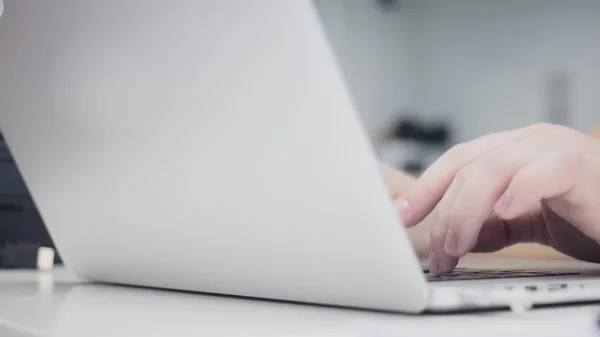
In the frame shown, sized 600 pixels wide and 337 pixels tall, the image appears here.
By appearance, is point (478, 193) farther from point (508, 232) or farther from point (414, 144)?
point (414, 144)

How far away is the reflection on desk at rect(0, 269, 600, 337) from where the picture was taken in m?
0.24

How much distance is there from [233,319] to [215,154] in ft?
0.22

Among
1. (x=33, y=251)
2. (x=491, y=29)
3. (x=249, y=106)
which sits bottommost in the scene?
(x=491, y=29)

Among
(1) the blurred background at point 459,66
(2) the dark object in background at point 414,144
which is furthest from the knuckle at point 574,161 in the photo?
(2) the dark object in background at point 414,144

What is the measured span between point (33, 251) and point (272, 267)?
376 mm

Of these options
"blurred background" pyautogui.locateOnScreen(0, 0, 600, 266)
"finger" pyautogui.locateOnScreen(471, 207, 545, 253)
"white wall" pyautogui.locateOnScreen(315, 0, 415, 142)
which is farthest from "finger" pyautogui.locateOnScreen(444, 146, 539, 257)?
"white wall" pyautogui.locateOnScreen(315, 0, 415, 142)

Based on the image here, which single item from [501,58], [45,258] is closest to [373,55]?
[501,58]

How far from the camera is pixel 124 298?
363mm

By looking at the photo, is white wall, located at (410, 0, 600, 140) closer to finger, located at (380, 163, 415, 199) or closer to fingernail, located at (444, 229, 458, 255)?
finger, located at (380, 163, 415, 199)

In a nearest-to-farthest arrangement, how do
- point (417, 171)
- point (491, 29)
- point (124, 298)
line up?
point (124, 298), point (417, 171), point (491, 29)

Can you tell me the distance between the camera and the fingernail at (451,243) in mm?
356

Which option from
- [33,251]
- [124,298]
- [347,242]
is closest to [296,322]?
[347,242]

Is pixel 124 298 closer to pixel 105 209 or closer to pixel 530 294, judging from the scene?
pixel 105 209

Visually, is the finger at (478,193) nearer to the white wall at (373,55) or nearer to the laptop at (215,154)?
the laptop at (215,154)
